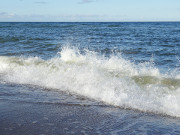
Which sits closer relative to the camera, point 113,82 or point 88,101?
point 88,101

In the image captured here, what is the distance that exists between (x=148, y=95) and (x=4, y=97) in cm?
330

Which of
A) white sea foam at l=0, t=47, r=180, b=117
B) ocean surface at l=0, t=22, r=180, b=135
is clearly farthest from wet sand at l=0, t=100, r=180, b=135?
white sea foam at l=0, t=47, r=180, b=117

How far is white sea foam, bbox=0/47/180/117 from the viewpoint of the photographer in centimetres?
527

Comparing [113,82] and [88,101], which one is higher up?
[113,82]

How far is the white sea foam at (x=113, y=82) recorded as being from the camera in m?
5.27

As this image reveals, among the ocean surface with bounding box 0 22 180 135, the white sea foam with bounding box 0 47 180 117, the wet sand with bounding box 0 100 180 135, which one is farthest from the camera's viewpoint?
the white sea foam with bounding box 0 47 180 117

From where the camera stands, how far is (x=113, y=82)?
640 centimetres

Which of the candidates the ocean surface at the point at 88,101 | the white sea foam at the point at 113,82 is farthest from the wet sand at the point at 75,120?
the white sea foam at the point at 113,82

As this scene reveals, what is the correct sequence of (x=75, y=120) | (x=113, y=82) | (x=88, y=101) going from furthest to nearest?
1. (x=113, y=82)
2. (x=88, y=101)
3. (x=75, y=120)

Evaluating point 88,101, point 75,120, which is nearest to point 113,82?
point 88,101

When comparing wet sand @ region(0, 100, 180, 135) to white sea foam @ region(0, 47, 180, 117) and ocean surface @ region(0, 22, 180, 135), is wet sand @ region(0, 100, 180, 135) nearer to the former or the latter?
ocean surface @ region(0, 22, 180, 135)

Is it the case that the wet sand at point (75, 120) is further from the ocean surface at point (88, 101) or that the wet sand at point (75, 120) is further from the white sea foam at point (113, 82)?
the white sea foam at point (113, 82)

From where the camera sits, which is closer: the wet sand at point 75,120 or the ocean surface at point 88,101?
the wet sand at point 75,120

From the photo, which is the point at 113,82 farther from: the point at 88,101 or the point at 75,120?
the point at 75,120
